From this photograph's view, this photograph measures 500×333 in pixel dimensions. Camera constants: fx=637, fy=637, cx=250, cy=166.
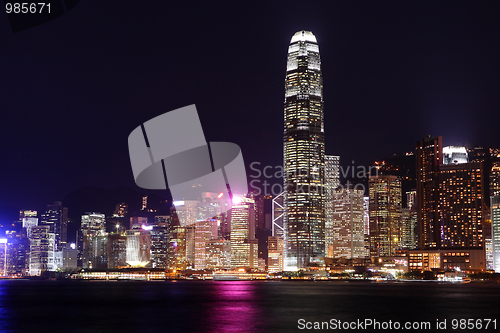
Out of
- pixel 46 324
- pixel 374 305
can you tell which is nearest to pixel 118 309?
pixel 46 324

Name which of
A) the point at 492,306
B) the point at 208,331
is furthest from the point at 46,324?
the point at 492,306

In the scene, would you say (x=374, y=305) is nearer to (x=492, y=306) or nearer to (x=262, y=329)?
(x=492, y=306)

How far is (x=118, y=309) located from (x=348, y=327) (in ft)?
113

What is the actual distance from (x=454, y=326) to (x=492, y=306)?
1081 inches

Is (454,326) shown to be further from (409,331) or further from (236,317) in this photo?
(236,317)

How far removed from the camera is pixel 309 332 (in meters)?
53.9

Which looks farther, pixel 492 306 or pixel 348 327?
pixel 492 306

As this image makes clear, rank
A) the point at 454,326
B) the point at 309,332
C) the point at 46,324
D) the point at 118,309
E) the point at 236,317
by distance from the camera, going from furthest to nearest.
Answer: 1. the point at 118,309
2. the point at 236,317
3. the point at 46,324
4. the point at 454,326
5. the point at 309,332

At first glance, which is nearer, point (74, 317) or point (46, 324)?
point (46, 324)

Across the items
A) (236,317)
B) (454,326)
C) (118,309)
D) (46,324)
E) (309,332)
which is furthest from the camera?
(118,309)

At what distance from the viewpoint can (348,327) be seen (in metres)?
56.6

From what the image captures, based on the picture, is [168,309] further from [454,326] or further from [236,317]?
[454,326]

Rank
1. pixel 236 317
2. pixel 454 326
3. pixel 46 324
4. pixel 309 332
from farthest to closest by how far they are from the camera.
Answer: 1. pixel 236 317
2. pixel 46 324
3. pixel 454 326
4. pixel 309 332

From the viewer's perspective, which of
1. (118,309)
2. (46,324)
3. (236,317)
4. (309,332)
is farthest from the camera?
(118,309)
